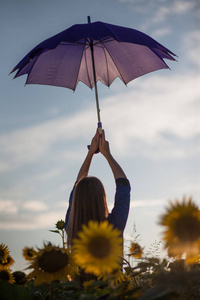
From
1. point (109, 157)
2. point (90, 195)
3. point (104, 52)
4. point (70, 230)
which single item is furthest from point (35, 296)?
point (104, 52)

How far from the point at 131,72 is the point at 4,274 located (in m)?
3.43

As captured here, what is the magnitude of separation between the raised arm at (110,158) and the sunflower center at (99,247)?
166 centimetres

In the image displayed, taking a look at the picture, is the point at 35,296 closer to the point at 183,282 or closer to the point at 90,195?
the point at 90,195

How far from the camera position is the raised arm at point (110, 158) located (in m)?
3.04

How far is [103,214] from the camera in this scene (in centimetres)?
266

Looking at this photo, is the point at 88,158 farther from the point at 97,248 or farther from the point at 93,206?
the point at 97,248

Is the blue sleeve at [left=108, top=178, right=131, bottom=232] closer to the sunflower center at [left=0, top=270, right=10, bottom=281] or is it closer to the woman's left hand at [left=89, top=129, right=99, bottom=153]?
the sunflower center at [left=0, top=270, right=10, bottom=281]

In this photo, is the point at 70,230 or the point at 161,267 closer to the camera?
the point at 161,267

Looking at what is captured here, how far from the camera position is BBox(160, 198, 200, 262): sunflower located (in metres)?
1.27

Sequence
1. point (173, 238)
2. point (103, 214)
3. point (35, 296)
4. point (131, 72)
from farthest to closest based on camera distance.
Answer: point (131, 72) < point (103, 214) < point (35, 296) < point (173, 238)

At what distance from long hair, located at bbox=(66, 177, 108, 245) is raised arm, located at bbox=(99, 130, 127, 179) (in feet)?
1.21

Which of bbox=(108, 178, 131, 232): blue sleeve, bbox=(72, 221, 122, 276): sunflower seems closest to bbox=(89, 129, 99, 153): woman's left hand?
bbox=(108, 178, 131, 232): blue sleeve

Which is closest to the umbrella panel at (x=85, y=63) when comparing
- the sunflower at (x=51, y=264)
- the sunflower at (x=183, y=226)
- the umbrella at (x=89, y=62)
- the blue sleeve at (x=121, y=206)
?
the umbrella at (x=89, y=62)

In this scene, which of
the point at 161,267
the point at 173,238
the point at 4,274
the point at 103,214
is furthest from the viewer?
the point at 4,274
